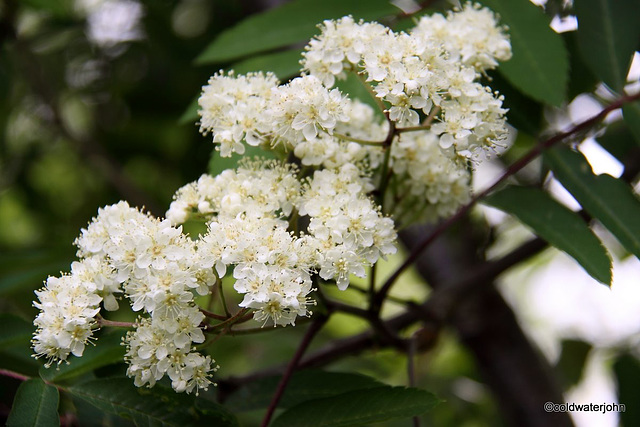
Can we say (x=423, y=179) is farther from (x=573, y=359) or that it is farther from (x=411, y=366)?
(x=573, y=359)

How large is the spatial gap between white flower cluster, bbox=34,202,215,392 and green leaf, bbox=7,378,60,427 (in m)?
0.11

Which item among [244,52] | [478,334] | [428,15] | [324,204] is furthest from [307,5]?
[478,334]

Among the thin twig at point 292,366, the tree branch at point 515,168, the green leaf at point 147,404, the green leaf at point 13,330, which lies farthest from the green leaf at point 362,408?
the green leaf at point 13,330

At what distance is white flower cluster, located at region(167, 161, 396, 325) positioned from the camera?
120 centimetres

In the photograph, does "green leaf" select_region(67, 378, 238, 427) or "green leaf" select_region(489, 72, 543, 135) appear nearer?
"green leaf" select_region(67, 378, 238, 427)

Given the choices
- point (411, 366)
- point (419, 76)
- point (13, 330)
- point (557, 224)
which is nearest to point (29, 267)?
point (13, 330)

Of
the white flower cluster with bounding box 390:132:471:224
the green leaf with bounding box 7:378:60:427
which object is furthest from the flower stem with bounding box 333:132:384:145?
the green leaf with bounding box 7:378:60:427

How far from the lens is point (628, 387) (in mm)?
2039

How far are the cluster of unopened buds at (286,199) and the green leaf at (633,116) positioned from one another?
0.35m

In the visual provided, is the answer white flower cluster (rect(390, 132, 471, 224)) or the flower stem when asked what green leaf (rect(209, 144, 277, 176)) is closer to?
the flower stem

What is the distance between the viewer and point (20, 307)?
9.36ft

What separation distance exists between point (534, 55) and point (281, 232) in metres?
0.82

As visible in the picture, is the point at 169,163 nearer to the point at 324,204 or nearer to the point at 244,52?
the point at 244,52

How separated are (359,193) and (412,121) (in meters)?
0.18
